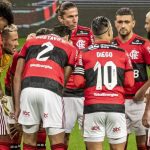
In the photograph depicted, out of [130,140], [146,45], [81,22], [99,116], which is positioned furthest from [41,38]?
[81,22]

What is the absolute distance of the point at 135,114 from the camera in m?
8.55

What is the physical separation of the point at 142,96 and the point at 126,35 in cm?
93

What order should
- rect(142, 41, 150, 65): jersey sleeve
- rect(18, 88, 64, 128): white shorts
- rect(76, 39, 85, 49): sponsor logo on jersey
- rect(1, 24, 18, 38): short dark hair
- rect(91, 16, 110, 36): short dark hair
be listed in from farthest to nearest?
rect(76, 39, 85, 49): sponsor logo on jersey → rect(142, 41, 150, 65): jersey sleeve → rect(1, 24, 18, 38): short dark hair → rect(91, 16, 110, 36): short dark hair → rect(18, 88, 64, 128): white shorts

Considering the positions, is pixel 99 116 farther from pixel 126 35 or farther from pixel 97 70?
pixel 126 35

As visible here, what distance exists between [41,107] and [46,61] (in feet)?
1.86

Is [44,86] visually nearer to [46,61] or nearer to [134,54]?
[46,61]

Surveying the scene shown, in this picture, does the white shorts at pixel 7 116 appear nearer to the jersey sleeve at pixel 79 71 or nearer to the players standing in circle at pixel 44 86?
the players standing in circle at pixel 44 86

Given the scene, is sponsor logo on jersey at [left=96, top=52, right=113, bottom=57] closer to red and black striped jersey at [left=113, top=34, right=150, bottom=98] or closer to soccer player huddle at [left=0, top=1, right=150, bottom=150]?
soccer player huddle at [left=0, top=1, right=150, bottom=150]

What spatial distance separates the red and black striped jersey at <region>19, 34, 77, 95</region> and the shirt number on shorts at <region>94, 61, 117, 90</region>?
15.2 inches

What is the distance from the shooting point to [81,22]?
23.1m

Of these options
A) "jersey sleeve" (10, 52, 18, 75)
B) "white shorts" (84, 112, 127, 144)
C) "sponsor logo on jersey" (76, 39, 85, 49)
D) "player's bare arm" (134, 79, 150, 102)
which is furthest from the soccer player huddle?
"sponsor logo on jersey" (76, 39, 85, 49)

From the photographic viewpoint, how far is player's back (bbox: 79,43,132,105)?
7277mm

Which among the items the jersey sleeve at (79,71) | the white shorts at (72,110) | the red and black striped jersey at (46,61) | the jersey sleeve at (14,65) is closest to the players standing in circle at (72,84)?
the white shorts at (72,110)

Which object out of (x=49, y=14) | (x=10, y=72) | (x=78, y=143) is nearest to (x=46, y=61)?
(x=10, y=72)
